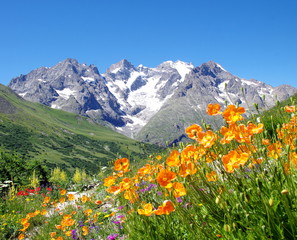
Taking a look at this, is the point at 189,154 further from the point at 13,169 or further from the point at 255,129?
the point at 13,169

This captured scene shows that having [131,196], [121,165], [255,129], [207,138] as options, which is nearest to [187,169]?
[207,138]

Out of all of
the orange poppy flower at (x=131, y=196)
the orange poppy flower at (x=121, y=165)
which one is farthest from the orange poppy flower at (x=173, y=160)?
the orange poppy flower at (x=131, y=196)

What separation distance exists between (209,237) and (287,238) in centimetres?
68

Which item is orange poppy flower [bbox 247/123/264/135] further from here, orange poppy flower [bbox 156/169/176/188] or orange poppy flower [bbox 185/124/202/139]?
orange poppy flower [bbox 156/169/176/188]

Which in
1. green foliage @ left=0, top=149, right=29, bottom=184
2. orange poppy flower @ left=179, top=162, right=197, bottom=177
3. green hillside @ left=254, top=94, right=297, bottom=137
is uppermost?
green hillside @ left=254, top=94, right=297, bottom=137

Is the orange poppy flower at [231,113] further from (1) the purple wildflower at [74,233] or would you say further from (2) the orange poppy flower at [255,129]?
(1) the purple wildflower at [74,233]

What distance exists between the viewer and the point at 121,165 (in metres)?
3.55

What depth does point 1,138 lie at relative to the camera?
17825 centimetres

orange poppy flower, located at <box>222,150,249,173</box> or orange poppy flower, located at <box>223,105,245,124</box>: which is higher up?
orange poppy flower, located at <box>223,105,245,124</box>

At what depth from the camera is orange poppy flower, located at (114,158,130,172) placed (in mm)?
3464

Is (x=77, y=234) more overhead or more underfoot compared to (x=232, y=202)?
more underfoot

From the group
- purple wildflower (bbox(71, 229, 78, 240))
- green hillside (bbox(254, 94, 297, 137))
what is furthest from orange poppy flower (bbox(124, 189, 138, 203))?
purple wildflower (bbox(71, 229, 78, 240))

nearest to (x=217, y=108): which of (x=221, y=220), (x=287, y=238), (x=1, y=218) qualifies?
(x=221, y=220)

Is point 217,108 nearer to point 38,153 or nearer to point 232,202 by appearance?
point 232,202
